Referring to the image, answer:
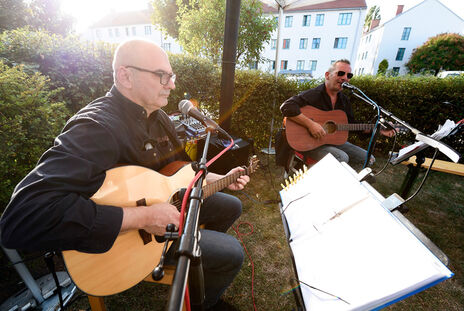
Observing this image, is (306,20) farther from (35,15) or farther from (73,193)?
(73,193)

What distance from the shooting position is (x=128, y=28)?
34.6m

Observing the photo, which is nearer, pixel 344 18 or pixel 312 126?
pixel 312 126

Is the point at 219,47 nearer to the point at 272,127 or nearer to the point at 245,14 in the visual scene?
the point at 245,14

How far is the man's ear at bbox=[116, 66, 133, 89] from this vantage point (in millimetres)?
1498

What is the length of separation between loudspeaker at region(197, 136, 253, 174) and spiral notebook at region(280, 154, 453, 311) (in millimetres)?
1919

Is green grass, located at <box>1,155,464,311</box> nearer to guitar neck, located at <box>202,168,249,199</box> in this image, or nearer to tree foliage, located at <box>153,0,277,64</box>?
guitar neck, located at <box>202,168,249,199</box>

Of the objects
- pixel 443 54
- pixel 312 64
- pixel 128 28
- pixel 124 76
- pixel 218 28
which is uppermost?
pixel 128 28

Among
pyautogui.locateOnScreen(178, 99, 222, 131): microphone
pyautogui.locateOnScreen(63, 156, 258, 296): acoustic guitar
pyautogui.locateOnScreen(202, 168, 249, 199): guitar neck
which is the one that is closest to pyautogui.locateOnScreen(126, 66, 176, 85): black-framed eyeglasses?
pyautogui.locateOnScreen(178, 99, 222, 131): microphone

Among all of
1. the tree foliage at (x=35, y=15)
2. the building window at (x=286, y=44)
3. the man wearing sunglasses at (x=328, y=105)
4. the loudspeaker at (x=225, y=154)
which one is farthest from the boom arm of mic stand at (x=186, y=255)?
the building window at (x=286, y=44)

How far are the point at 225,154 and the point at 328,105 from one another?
1.92 meters

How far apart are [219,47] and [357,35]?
22.1m

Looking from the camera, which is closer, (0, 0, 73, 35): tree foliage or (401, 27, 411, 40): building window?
(0, 0, 73, 35): tree foliage

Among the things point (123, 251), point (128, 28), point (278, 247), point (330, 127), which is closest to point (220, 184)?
point (123, 251)

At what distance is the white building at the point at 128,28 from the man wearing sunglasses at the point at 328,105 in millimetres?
32461
